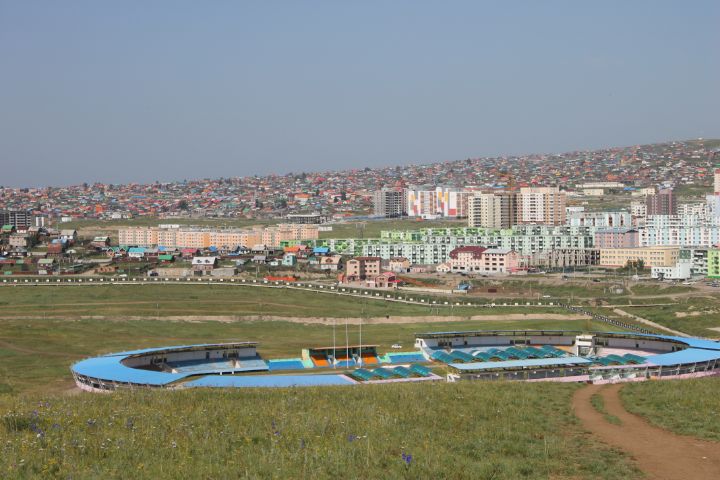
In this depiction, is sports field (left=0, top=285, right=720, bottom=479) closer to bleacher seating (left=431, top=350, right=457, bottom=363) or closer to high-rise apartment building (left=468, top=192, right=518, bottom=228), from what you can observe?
bleacher seating (left=431, top=350, right=457, bottom=363)

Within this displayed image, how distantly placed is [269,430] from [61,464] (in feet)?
11.5

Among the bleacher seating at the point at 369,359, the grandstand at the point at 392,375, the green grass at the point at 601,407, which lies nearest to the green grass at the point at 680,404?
the green grass at the point at 601,407

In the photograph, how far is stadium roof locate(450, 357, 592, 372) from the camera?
92.0 ft

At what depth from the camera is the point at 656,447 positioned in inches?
555

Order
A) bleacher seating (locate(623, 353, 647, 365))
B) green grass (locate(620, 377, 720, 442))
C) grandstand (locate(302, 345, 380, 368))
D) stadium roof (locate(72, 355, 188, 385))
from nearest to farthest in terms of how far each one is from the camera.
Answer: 1. green grass (locate(620, 377, 720, 442))
2. stadium roof (locate(72, 355, 188, 385))
3. bleacher seating (locate(623, 353, 647, 365))
4. grandstand (locate(302, 345, 380, 368))

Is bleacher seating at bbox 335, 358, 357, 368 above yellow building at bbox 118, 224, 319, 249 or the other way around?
the other way around

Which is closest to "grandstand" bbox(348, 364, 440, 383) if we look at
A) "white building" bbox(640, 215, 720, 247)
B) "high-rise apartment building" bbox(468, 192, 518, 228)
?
"white building" bbox(640, 215, 720, 247)

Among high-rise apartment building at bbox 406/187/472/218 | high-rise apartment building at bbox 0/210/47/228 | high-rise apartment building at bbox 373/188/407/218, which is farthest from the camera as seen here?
high-rise apartment building at bbox 373/188/407/218

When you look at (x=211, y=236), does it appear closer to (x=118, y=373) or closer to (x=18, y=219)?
(x=18, y=219)

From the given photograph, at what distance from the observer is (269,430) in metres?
14.0

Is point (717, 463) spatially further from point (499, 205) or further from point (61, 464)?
point (499, 205)

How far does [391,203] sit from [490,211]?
29.8 meters

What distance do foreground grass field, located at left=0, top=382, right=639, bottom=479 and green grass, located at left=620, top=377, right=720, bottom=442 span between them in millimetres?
1702

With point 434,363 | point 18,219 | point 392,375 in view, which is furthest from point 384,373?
point 18,219
